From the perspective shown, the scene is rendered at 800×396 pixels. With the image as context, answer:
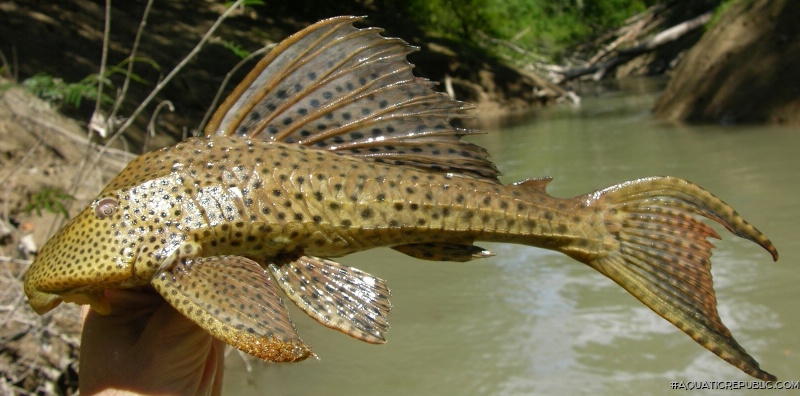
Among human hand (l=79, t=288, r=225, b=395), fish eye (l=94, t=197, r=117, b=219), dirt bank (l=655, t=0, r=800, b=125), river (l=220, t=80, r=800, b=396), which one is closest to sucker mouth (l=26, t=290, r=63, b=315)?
human hand (l=79, t=288, r=225, b=395)

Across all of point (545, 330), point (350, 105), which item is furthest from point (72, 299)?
point (545, 330)

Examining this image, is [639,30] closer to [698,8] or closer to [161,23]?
[698,8]

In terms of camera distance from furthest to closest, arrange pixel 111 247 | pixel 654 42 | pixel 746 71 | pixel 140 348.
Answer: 1. pixel 654 42
2. pixel 746 71
3. pixel 140 348
4. pixel 111 247

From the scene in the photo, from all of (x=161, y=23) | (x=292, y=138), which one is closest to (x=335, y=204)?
(x=292, y=138)

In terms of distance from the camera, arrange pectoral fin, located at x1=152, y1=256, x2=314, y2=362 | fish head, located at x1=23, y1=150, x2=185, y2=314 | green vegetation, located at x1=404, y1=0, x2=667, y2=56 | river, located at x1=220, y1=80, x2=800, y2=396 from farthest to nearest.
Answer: green vegetation, located at x1=404, y1=0, x2=667, y2=56 → river, located at x1=220, y1=80, x2=800, y2=396 → fish head, located at x1=23, y1=150, x2=185, y2=314 → pectoral fin, located at x1=152, y1=256, x2=314, y2=362

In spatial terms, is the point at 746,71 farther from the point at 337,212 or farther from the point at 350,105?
the point at 337,212

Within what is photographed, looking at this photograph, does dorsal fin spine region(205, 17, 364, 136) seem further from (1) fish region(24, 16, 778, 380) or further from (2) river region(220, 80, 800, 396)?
(2) river region(220, 80, 800, 396)
